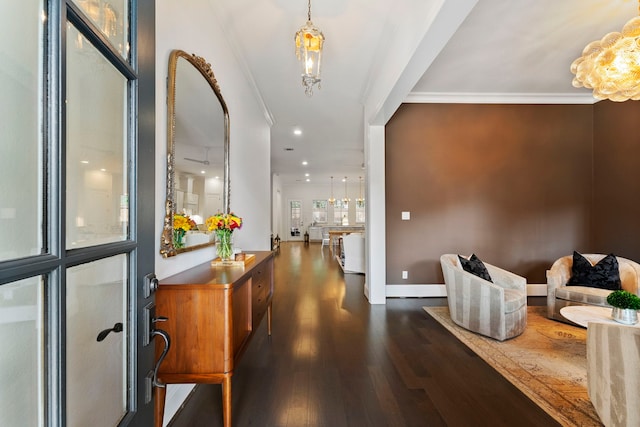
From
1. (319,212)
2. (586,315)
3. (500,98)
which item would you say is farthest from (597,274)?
(319,212)

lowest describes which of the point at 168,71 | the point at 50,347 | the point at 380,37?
the point at 50,347

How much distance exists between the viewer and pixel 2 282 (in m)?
0.45

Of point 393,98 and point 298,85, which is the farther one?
point 298,85

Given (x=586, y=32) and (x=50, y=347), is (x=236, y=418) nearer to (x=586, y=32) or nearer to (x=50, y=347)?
(x=50, y=347)

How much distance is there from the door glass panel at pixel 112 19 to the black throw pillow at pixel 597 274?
4.63m

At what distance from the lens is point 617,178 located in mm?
4148

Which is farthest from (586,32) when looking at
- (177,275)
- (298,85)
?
(177,275)

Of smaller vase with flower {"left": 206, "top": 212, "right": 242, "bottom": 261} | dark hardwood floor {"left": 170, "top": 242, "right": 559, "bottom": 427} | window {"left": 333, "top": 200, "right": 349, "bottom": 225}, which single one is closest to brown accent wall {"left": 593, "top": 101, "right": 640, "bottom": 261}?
dark hardwood floor {"left": 170, "top": 242, "right": 559, "bottom": 427}

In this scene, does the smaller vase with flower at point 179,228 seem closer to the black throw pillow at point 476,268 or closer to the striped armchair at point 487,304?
the striped armchair at point 487,304

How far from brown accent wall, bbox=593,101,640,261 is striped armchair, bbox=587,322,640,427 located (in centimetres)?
339

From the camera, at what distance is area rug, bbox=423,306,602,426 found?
1926mm

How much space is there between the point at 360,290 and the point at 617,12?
444 cm

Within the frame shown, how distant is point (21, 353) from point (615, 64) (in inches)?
155

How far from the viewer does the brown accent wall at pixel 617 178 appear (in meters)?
3.91
